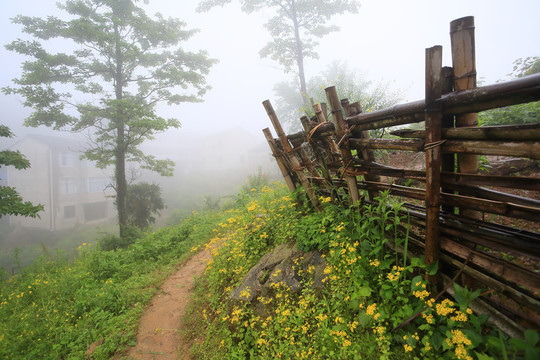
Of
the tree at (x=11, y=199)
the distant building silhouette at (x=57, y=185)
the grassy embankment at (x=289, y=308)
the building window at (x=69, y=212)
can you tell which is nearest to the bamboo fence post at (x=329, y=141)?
the grassy embankment at (x=289, y=308)

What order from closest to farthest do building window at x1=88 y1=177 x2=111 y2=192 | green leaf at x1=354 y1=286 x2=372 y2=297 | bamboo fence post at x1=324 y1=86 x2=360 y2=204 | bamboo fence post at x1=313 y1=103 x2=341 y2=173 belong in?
1. green leaf at x1=354 y1=286 x2=372 y2=297
2. bamboo fence post at x1=324 y1=86 x2=360 y2=204
3. bamboo fence post at x1=313 y1=103 x2=341 y2=173
4. building window at x1=88 y1=177 x2=111 y2=192

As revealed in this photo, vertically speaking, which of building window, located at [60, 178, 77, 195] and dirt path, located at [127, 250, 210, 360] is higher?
building window, located at [60, 178, 77, 195]

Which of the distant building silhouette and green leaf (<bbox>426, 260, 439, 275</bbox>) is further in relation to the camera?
the distant building silhouette

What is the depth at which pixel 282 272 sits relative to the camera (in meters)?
3.21

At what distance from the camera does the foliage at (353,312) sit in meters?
1.70

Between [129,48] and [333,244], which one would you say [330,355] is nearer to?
[333,244]

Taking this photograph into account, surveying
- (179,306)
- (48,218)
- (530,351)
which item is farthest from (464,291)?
(48,218)

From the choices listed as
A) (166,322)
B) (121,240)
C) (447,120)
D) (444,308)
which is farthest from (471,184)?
(121,240)

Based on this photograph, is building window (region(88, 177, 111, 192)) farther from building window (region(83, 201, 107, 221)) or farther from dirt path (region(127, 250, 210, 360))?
dirt path (region(127, 250, 210, 360))

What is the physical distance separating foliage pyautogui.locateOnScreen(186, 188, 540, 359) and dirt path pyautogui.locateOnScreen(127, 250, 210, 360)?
33 centimetres

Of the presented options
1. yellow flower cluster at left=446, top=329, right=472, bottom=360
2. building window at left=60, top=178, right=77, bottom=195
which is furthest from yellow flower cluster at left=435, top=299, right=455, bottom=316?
building window at left=60, top=178, right=77, bottom=195

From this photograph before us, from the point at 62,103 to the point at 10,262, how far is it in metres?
16.9

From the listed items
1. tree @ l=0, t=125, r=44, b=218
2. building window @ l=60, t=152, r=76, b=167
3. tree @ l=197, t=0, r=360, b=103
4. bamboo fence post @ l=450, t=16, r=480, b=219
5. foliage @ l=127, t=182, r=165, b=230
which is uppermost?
tree @ l=197, t=0, r=360, b=103

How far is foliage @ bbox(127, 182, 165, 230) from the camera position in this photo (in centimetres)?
1380
